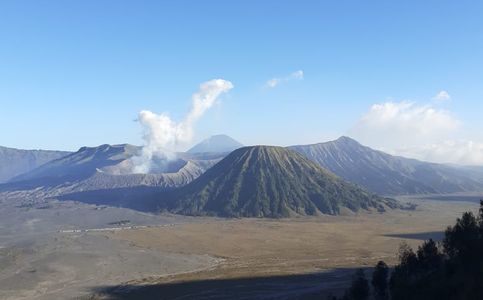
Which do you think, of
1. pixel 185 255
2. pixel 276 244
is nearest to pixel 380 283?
pixel 185 255

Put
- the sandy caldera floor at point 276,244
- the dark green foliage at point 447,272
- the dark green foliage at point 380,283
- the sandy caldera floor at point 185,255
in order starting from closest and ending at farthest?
the dark green foliage at point 447,272 < the dark green foliage at point 380,283 < the sandy caldera floor at point 185,255 < the sandy caldera floor at point 276,244

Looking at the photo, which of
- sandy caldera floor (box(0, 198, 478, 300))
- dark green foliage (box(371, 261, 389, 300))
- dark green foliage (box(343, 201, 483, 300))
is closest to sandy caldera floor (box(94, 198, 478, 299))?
sandy caldera floor (box(0, 198, 478, 300))

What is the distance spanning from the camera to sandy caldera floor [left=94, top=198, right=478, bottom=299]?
109 metres

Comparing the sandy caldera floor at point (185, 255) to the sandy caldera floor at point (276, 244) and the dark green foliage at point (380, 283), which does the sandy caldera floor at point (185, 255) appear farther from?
the dark green foliage at point (380, 283)

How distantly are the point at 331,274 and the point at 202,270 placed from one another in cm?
2718

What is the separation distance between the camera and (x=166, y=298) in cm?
8550

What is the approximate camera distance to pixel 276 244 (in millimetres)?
148500

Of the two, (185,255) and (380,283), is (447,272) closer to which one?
(380,283)

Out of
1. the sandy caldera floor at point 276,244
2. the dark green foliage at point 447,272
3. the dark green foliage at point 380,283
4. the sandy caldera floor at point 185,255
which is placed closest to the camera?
the dark green foliage at point 447,272

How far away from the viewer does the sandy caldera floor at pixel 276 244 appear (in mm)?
109312

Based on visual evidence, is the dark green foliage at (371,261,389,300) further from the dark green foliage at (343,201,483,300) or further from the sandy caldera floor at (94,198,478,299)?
the sandy caldera floor at (94,198,478,299)

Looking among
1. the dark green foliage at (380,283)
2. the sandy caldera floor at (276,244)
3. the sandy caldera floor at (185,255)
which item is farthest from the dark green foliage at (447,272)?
the sandy caldera floor at (276,244)

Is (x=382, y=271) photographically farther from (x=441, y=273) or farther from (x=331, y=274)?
(x=331, y=274)

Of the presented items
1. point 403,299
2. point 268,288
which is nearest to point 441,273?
point 403,299
